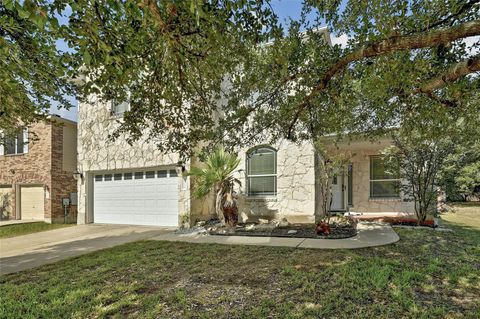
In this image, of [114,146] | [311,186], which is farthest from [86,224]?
[311,186]

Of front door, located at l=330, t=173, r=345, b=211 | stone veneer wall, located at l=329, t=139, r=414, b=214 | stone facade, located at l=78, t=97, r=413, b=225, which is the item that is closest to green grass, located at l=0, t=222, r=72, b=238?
stone facade, located at l=78, t=97, r=413, b=225

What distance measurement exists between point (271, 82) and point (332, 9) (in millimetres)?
1647

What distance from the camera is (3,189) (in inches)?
622

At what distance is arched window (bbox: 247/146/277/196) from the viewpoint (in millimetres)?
11336

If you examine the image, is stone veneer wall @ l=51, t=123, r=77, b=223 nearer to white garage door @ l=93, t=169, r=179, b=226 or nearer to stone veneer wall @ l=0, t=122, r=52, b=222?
stone veneer wall @ l=0, t=122, r=52, b=222

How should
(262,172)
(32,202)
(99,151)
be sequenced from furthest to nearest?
(32,202), (99,151), (262,172)

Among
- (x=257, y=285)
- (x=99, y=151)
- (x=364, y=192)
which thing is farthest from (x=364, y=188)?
(x=99, y=151)

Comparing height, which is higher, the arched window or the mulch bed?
the arched window

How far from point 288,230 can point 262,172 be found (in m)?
3.01

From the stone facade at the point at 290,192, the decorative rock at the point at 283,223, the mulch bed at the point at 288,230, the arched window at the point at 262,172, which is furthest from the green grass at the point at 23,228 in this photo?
the decorative rock at the point at 283,223

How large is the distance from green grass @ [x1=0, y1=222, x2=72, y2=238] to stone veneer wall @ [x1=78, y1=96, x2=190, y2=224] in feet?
4.50

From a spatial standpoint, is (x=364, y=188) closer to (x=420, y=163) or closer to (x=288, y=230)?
(x=420, y=163)

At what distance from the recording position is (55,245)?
8656 millimetres

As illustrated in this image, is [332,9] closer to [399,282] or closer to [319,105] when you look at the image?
[319,105]
